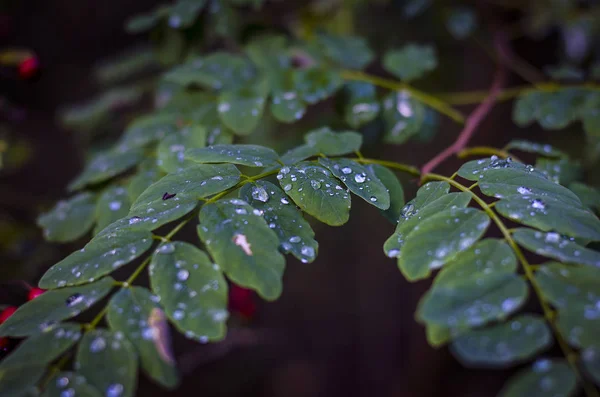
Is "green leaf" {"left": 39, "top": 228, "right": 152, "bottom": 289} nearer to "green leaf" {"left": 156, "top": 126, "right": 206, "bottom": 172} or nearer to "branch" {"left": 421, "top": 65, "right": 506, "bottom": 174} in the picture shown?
"green leaf" {"left": 156, "top": 126, "right": 206, "bottom": 172}

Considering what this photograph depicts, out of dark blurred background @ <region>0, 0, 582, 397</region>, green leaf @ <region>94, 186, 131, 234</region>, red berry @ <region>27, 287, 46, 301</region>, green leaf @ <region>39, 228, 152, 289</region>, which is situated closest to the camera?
green leaf @ <region>39, 228, 152, 289</region>

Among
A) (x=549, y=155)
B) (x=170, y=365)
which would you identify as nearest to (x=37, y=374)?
(x=170, y=365)

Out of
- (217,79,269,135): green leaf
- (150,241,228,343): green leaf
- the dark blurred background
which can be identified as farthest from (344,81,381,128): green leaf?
the dark blurred background

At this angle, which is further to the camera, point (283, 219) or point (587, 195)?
point (587, 195)

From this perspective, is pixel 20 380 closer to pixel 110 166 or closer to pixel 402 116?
pixel 110 166

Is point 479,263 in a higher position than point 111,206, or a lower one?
higher

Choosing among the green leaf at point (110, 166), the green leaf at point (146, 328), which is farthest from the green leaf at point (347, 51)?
the green leaf at point (146, 328)

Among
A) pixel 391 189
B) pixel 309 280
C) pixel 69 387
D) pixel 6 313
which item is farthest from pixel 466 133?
pixel 309 280
